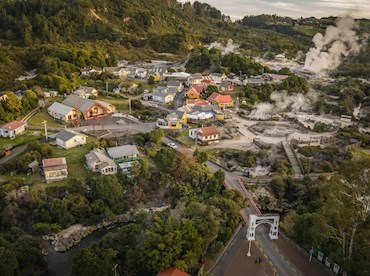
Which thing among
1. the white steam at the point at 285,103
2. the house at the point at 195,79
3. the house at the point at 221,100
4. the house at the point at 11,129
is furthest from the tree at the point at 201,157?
the house at the point at 195,79

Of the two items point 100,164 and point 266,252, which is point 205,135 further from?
point 266,252

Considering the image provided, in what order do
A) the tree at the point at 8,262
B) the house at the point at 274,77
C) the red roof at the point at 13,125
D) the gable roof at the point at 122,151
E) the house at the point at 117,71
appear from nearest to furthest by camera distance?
the tree at the point at 8,262 → the gable roof at the point at 122,151 → the red roof at the point at 13,125 → the house at the point at 274,77 → the house at the point at 117,71

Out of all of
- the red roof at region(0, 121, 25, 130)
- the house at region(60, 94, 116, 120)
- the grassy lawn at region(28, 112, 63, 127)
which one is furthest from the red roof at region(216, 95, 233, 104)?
the red roof at region(0, 121, 25, 130)

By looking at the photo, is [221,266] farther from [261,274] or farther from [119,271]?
[119,271]

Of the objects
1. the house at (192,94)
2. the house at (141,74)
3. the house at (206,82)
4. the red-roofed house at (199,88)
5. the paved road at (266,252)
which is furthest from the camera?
the house at (141,74)

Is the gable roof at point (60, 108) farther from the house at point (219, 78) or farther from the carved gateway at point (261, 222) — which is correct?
the house at point (219, 78)

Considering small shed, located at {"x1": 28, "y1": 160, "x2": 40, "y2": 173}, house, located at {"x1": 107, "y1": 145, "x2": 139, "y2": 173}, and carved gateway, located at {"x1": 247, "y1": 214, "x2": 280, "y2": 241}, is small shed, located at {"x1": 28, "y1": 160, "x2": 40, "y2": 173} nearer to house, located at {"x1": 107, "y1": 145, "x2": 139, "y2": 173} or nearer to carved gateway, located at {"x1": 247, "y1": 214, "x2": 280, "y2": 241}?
house, located at {"x1": 107, "y1": 145, "x2": 139, "y2": 173}

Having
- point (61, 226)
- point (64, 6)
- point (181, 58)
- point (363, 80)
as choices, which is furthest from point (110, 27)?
point (61, 226)

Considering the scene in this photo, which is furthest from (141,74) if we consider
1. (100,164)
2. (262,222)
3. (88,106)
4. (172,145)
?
(262,222)
